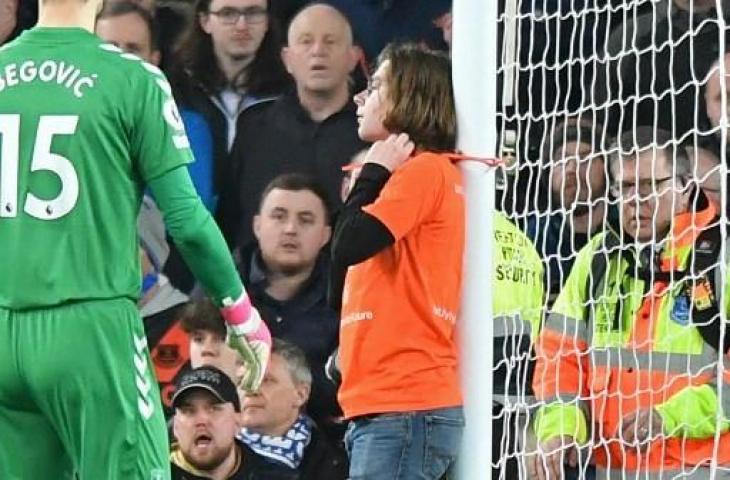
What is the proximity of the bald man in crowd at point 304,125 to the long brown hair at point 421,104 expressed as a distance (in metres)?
1.81

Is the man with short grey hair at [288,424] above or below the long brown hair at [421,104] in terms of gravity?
below

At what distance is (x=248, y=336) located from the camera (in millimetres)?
2768

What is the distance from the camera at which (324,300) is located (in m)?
5.15

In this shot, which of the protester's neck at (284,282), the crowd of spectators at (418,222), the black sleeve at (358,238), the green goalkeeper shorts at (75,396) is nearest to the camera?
the green goalkeeper shorts at (75,396)

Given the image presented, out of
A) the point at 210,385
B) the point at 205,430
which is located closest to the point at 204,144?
the point at 210,385

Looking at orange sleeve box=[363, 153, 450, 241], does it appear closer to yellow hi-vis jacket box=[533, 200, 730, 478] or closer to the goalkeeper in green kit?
the goalkeeper in green kit

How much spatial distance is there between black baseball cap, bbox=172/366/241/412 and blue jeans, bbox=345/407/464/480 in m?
1.73

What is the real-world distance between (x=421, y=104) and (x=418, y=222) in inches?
11.2

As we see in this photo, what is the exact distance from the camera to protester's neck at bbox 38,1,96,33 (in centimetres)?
263

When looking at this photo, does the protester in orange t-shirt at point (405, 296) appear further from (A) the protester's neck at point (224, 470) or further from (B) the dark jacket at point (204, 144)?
(B) the dark jacket at point (204, 144)

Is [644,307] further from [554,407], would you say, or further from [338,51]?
[338,51]

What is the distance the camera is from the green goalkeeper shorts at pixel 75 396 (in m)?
2.50

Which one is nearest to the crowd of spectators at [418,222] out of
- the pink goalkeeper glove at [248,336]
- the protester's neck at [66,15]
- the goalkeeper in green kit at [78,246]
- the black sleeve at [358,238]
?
the black sleeve at [358,238]

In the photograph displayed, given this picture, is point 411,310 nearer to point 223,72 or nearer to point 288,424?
point 288,424
